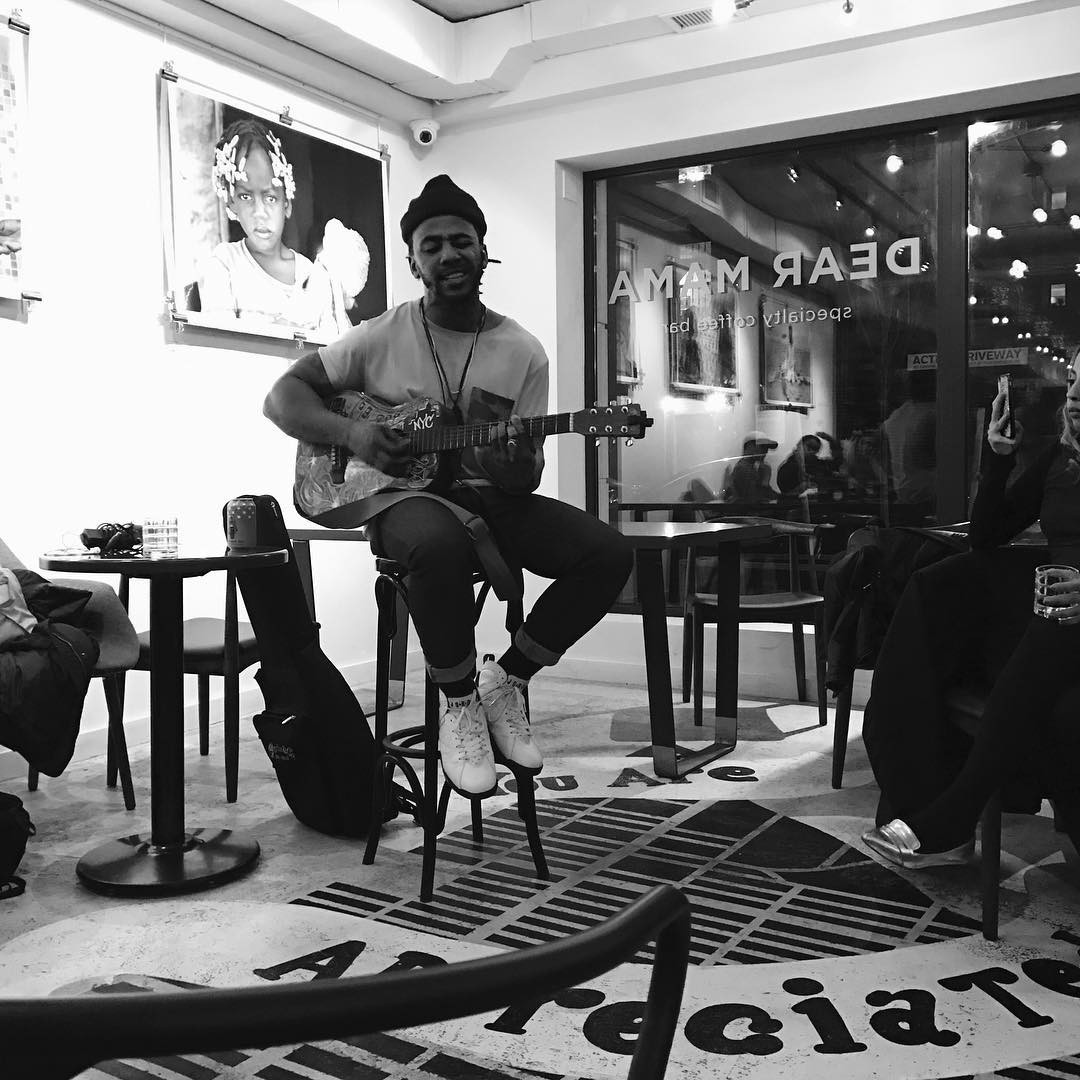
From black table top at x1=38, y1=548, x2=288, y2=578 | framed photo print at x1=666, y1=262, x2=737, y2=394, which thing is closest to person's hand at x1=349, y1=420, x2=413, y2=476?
black table top at x1=38, y1=548, x2=288, y2=578

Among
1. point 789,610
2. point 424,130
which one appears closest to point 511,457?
point 789,610

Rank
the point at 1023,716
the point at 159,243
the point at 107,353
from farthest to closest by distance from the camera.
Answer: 1. the point at 159,243
2. the point at 107,353
3. the point at 1023,716

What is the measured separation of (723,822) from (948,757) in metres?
0.76

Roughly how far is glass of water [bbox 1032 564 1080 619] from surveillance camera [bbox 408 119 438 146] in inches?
161

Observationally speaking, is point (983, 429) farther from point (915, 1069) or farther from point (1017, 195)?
point (915, 1069)

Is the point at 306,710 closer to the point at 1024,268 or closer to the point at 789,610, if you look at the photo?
the point at 789,610

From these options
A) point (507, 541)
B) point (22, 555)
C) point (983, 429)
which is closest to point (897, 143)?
point (983, 429)

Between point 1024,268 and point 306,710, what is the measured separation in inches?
133

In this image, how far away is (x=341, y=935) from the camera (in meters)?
2.24

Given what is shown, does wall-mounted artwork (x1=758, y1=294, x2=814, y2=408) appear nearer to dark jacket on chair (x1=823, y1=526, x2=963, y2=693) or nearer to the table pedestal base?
dark jacket on chair (x1=823, y1=526, x2=963, y2=693)

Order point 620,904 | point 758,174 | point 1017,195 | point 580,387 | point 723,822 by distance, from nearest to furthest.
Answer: point 620,904, point 723,822, point 1017,195, point 758,174, point 580,387

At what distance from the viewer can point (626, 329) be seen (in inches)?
216

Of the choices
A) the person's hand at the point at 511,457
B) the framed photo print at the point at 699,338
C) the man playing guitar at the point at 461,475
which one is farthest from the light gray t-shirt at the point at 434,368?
the framed photo print at the point at 699,338

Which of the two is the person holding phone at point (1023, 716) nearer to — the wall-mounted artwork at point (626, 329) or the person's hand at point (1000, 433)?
the person's hand at point (1000, 433)
